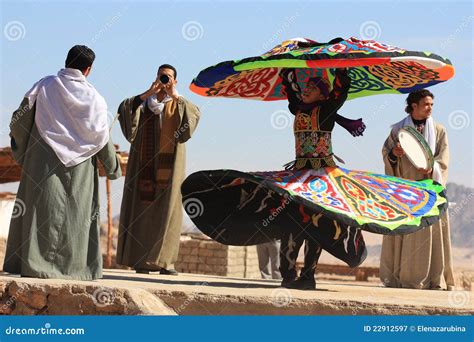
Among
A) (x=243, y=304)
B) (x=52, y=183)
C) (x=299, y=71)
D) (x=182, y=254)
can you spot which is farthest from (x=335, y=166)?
(x=182, y=254)

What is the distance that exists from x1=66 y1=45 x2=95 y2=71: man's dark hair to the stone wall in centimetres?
917

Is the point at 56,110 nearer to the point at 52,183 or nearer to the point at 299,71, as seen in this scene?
the point at 52,183

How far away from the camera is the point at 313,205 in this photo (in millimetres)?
7297

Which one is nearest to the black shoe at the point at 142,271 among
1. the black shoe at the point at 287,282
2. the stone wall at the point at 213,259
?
the black shoe at the point at 287,282

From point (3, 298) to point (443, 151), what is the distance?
195 inches

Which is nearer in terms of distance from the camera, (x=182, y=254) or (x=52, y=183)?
(x=52, y=183)

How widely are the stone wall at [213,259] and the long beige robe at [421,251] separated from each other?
23.4 ft

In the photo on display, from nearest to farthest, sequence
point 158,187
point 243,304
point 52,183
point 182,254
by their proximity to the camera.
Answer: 1. point 243,304
2. point 52,183
3. point 158,187
4. point 182,254

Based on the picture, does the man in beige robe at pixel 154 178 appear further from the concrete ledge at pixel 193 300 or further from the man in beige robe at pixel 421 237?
the man in beige robe at pixel 421 237

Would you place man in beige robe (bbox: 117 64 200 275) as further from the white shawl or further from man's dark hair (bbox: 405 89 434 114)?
man's dark hair (bbox: 405 89 434 114)

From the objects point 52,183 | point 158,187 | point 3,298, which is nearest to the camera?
point 3,298

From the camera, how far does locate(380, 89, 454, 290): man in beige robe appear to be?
987cm

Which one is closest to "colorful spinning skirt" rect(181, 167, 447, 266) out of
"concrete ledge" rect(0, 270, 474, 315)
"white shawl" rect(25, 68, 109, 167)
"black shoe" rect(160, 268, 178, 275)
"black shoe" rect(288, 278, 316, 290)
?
"black shoe" rect(288, 278, 316, 290)

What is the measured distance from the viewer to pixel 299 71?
8.25 m
